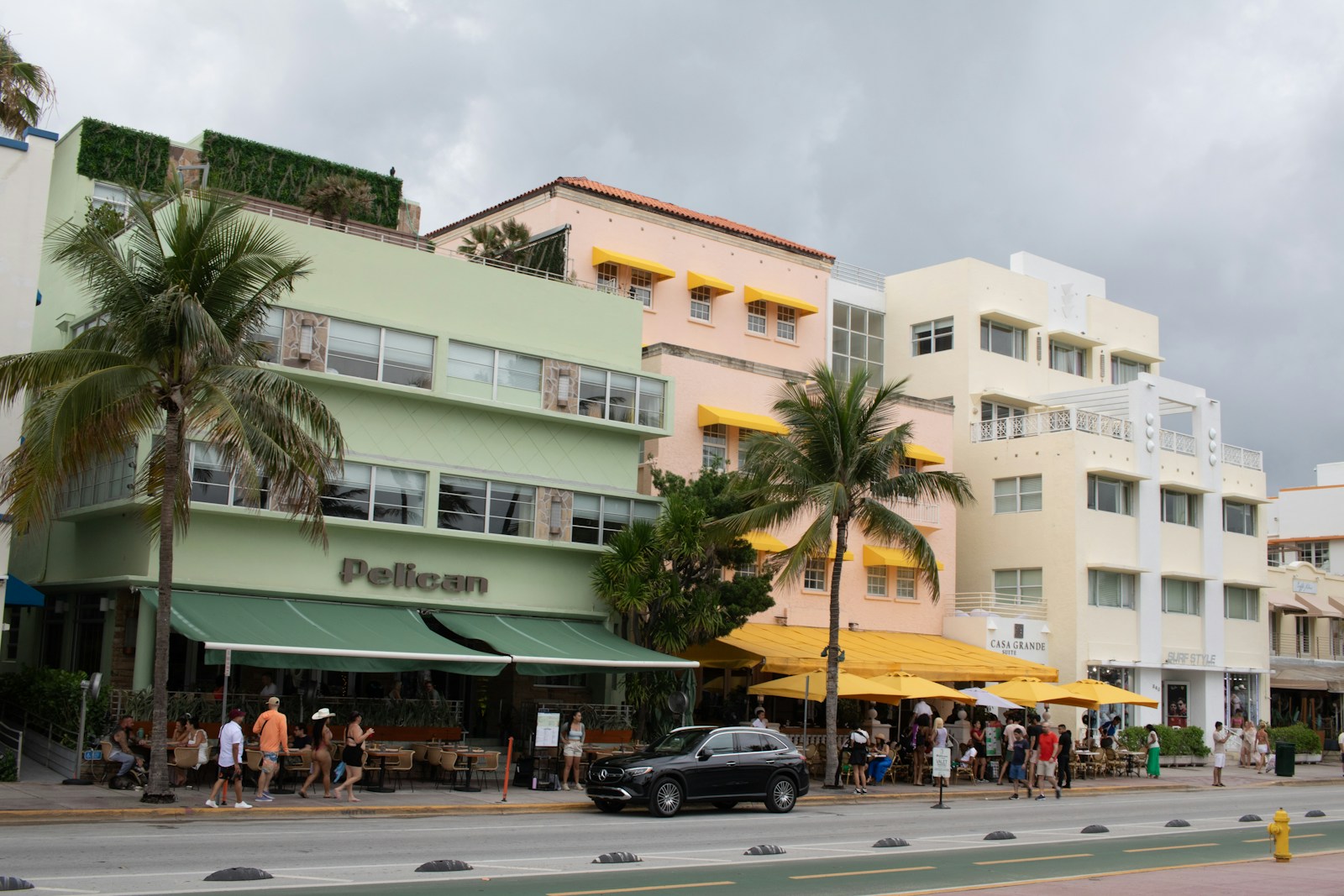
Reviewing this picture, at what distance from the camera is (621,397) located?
33.2 meters

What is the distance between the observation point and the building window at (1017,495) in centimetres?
4516

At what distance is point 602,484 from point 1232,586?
1153 inches

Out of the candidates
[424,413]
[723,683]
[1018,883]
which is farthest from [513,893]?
[723,683]

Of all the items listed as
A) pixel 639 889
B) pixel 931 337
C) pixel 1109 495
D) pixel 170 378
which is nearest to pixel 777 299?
pixel 931 337

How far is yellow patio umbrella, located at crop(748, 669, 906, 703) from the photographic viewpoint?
3178cm

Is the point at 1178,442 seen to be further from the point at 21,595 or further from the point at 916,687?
the point at 21,595

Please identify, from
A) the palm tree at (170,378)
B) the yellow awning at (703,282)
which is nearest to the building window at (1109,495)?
the yellow awning at (703,282)

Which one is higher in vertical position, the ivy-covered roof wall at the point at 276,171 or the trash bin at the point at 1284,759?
the ivy-covered roof wall at the point at 276,171

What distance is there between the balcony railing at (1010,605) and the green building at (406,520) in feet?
51.5

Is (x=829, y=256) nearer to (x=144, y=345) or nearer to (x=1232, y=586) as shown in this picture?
(x=1232, y=586)

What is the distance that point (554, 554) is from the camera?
32.0 metres

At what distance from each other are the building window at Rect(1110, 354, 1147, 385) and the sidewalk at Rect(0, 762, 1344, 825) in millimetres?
25759

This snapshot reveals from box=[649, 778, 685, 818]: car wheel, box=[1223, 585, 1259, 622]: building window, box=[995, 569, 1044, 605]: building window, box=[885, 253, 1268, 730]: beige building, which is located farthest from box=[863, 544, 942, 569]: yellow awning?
box=[649, 778, 685, 818]: car wheel

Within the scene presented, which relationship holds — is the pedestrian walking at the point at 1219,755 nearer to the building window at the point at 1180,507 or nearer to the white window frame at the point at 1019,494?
the white window frame at the point at 1019,494
